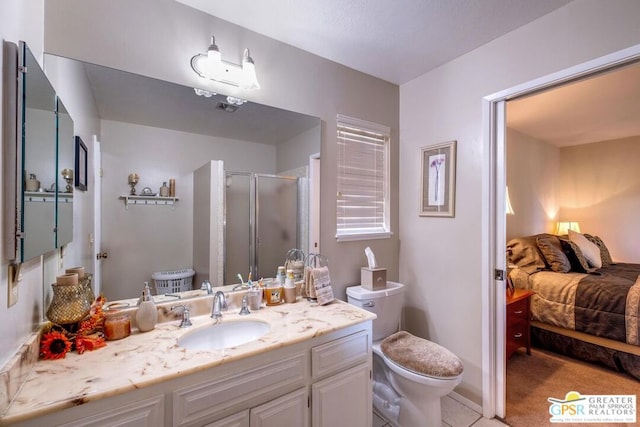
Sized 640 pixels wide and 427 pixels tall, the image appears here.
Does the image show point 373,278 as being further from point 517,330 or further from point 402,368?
point 517,330

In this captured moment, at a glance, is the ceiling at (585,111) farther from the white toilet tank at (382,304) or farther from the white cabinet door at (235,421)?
the white cabinet door at (235,421)

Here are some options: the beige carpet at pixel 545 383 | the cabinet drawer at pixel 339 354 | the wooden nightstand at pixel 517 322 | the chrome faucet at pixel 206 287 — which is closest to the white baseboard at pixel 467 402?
the beige carpet at pixel 545 383

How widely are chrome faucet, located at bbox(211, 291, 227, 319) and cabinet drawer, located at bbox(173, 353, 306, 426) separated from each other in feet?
1.42

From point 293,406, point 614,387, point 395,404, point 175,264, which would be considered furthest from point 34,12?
point 614,387

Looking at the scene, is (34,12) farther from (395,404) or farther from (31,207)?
(395,404)

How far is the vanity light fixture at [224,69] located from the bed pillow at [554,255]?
348 centimetres

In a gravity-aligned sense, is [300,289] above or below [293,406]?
above

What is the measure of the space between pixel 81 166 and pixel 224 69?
2.80 ft

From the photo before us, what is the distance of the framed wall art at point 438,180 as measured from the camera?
6.63ft

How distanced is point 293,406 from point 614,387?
2.64 metres

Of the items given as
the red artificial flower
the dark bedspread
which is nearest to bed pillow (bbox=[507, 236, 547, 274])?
the dark bedspread

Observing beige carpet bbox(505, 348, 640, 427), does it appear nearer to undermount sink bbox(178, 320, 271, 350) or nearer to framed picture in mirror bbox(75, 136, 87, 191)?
undermount sink bbox(178, 320, 271, 350)

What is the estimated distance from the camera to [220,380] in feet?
3.38

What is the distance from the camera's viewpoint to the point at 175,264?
4.87 feet
